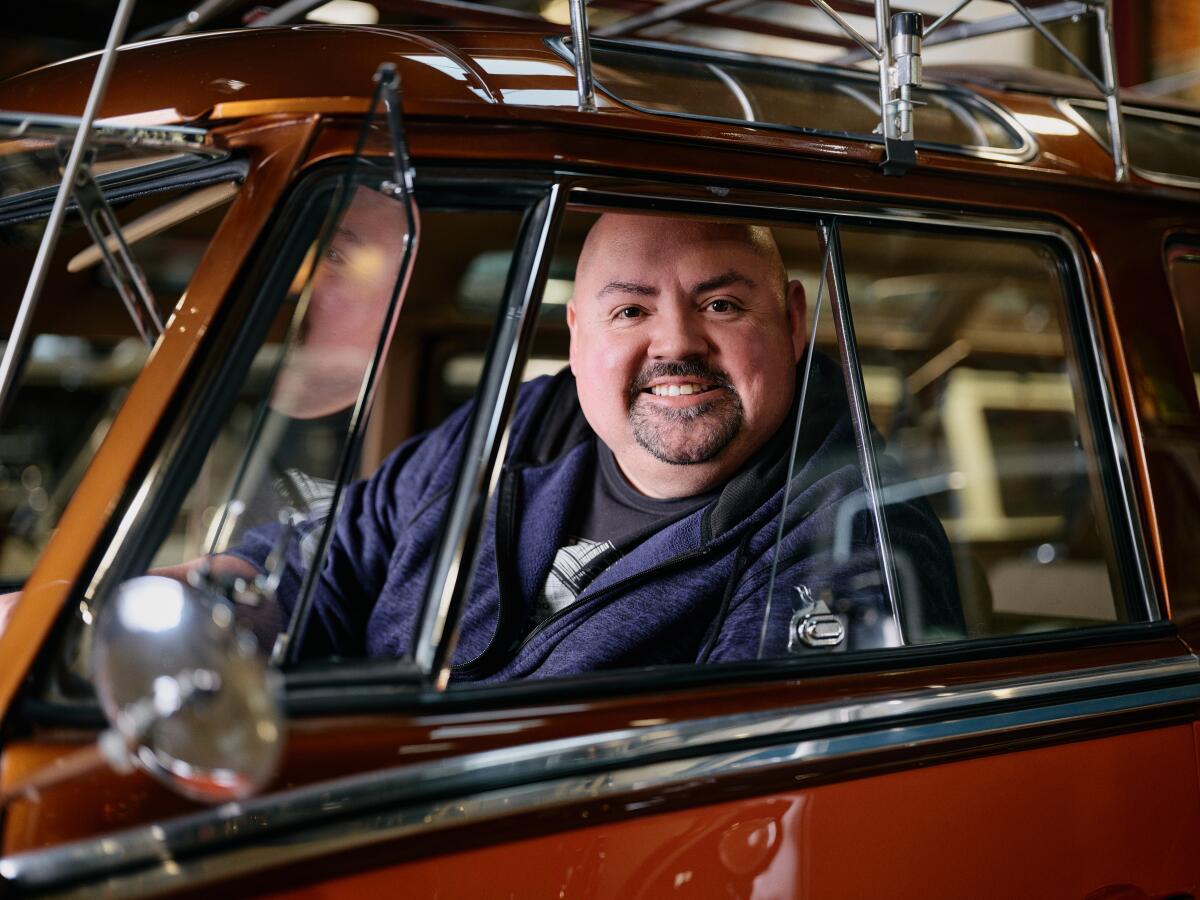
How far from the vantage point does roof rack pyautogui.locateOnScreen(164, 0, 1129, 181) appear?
68.9 inches

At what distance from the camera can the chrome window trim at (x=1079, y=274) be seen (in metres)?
1.71

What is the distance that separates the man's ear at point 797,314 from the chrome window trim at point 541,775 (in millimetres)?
613

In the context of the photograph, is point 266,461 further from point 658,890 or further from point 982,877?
point 982,877

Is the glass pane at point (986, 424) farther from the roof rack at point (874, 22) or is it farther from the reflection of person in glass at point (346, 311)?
the reflection of person in glass at point (346, 311)

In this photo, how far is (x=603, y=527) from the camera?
216 cm

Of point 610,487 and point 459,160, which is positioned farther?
point 610,487

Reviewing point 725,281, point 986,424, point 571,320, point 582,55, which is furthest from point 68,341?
point 986,424

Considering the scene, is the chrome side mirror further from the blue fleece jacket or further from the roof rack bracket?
the roof rack bracket

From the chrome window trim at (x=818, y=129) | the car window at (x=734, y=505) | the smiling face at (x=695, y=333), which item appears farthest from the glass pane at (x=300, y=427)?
the smiling face at (x=695, y=333)

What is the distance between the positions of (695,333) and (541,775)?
2.79ft

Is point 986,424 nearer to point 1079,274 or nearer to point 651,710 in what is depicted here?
point 1079,274

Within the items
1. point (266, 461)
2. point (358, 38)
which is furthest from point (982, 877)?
point (358, 38)

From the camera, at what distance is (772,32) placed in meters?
2.49

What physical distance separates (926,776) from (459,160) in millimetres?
1032
